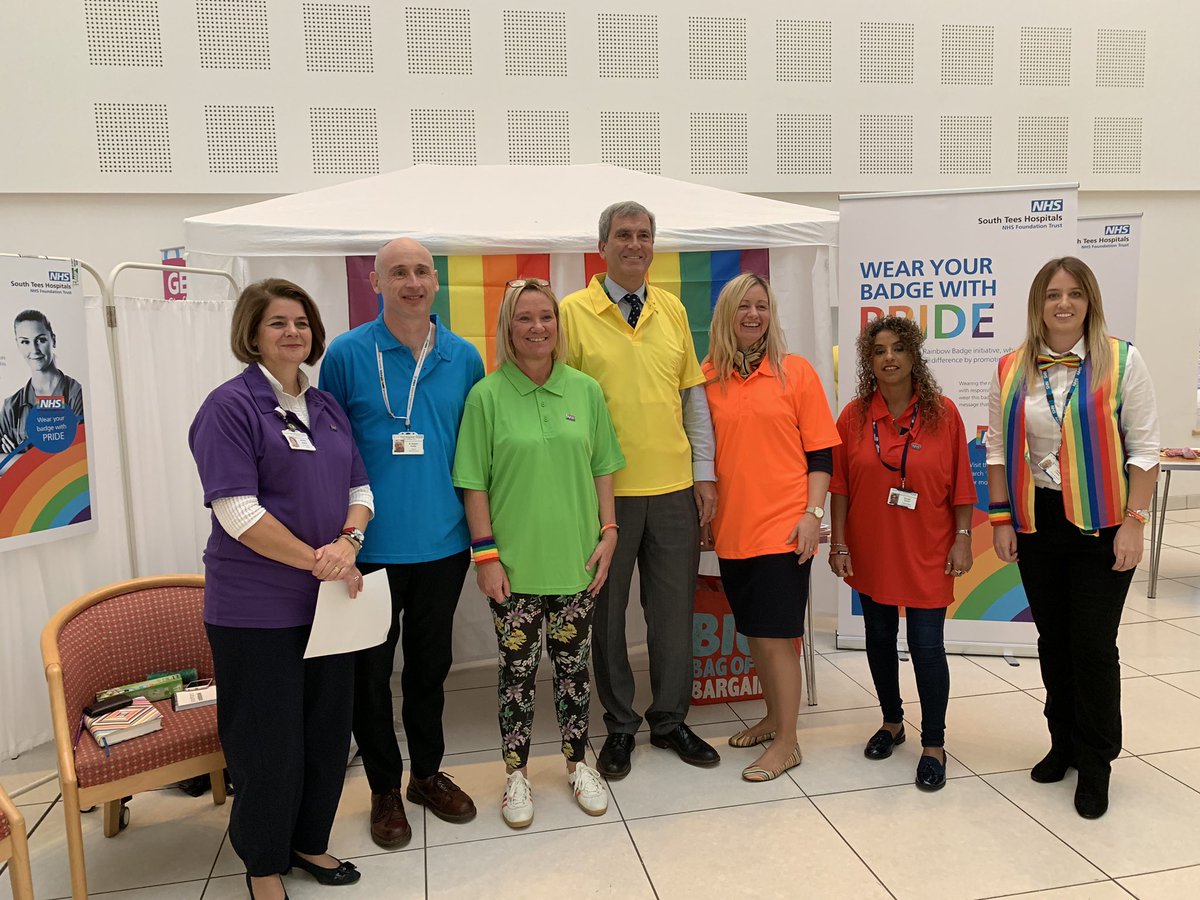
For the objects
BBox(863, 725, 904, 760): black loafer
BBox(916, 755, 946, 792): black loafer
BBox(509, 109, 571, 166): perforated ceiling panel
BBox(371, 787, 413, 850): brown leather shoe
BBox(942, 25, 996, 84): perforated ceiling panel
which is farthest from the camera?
BBox(942, 25, 996, 84): perforated ceiling panel

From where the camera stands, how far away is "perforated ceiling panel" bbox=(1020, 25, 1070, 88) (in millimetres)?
6824

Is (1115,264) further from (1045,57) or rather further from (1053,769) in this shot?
(1053,769)

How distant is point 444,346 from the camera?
93.4 inches

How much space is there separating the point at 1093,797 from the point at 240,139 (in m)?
6.35

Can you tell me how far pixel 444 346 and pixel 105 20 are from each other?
5.14 metres

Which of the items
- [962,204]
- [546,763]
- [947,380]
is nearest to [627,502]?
[546,763]

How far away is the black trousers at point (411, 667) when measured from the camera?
2.32m

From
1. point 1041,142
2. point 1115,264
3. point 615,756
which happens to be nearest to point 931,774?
point 615,756

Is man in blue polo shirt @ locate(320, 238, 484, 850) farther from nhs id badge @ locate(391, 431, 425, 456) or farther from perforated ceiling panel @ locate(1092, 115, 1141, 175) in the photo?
perforated ceiling panel @ locate(1092, 115, 1141, 175)

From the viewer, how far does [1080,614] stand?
2412 millimetres

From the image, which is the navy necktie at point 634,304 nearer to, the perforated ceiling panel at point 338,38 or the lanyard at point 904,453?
the lanyard at point 904,453

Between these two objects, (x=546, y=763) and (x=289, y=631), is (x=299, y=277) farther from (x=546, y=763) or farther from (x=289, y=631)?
(x=546, y=763)

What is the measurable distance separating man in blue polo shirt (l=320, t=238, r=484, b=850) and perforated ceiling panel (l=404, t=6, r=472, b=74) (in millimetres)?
4519

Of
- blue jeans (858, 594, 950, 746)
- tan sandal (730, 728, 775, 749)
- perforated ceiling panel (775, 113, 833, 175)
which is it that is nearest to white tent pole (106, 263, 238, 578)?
tan sandal (730, 728, 775, 749)
